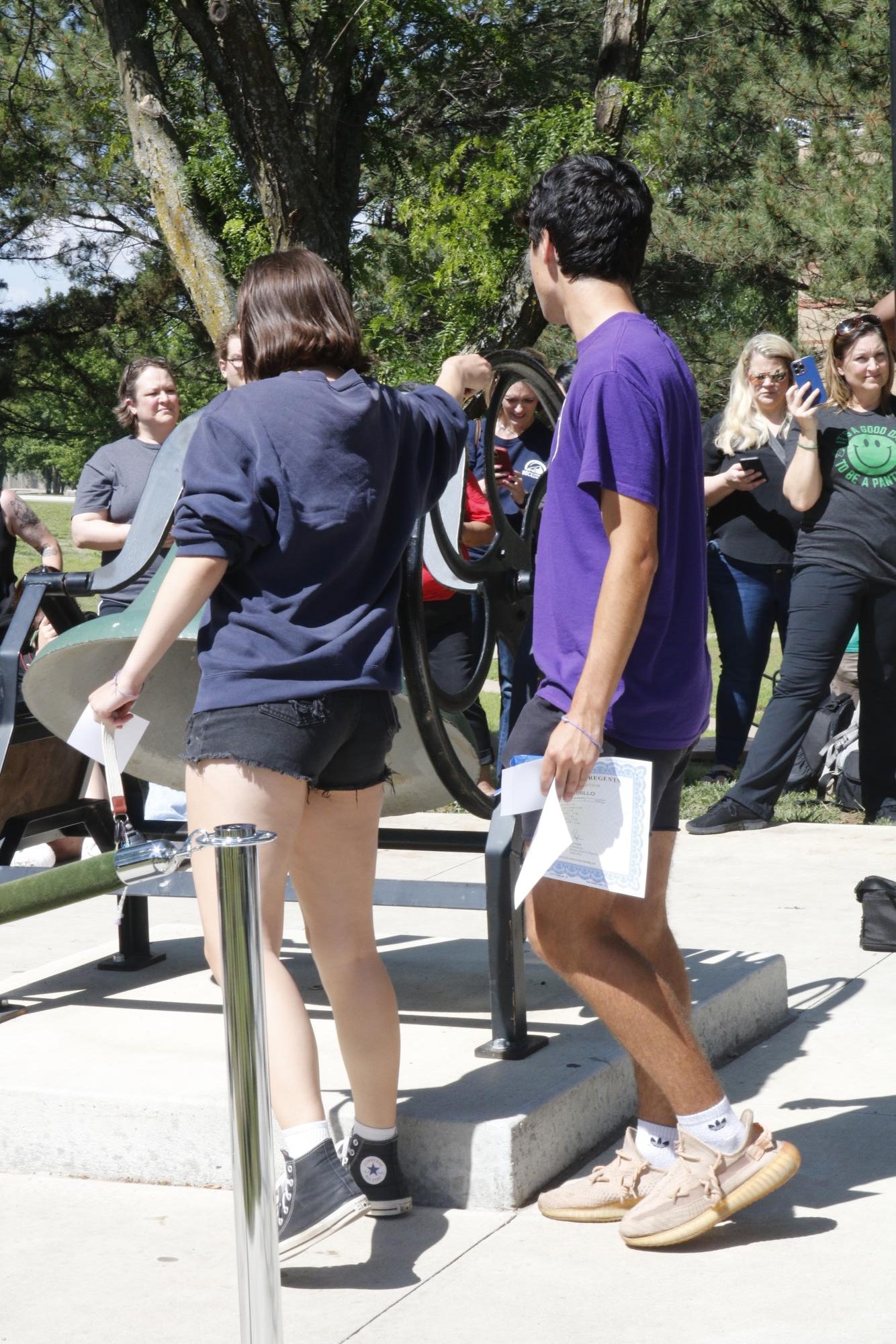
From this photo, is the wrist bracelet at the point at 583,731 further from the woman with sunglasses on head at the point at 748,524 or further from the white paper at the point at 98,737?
the woman with sunglasses on head at the point at 748,524

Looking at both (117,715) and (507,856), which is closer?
(117,715)

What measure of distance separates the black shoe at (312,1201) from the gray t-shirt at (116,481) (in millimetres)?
3230

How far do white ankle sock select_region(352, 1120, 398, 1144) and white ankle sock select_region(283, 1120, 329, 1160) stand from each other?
0.21 meters

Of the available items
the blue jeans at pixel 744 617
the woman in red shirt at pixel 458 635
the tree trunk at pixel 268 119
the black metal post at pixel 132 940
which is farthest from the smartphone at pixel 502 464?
the tree trunk at pixel 268 119

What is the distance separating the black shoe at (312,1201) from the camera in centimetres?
253

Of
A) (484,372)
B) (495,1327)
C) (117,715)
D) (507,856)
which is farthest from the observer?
(507,856)

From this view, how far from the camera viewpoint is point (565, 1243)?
2727 millimetres

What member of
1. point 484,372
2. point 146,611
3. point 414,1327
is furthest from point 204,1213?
point 484,372

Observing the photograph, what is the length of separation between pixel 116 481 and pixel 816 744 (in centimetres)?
353

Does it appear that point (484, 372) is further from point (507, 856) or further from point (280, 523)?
point (507, 856)

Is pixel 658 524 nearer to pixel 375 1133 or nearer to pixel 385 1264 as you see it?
pixel 375 1133

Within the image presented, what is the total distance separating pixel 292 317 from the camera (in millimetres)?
2658

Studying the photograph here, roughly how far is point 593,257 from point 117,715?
114 centimetres

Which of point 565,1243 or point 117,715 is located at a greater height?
point 117,715
